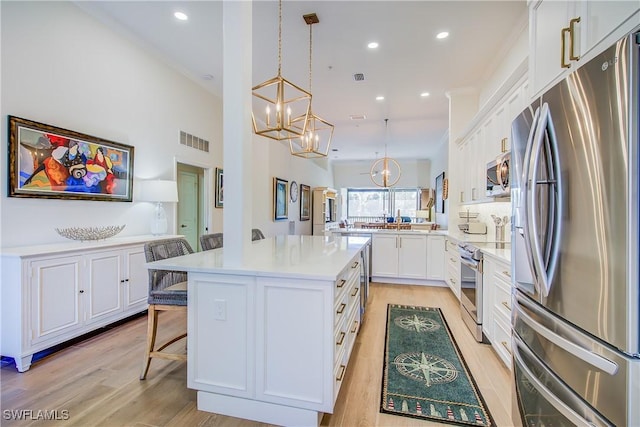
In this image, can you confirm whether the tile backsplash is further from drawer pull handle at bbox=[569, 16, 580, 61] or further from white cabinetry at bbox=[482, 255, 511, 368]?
drawer pull handle at bbox=[569, 16, 580, 61]

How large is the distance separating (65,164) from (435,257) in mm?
5063

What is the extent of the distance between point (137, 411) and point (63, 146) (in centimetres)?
260

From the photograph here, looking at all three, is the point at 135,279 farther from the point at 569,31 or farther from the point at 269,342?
the point at 569,31

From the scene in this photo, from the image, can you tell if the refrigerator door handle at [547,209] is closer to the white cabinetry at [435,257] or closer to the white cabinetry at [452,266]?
the white cabinetry at [452,266]

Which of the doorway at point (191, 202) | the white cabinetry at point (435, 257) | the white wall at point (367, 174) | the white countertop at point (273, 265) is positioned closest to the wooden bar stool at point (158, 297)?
the white countertop at point (273, 265)

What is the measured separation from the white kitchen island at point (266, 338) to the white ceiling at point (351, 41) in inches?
105

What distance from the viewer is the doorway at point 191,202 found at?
4.89m

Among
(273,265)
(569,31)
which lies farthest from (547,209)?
(273,265)

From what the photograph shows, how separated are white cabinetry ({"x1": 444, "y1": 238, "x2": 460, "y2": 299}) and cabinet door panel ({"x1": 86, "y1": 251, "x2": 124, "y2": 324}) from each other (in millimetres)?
3982

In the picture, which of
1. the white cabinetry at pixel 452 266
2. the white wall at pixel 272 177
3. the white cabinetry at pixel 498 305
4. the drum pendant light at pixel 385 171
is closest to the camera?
the white cabinetry at pixel 498 305

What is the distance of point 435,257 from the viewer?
4914 mm

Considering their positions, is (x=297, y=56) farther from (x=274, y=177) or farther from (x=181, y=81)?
(x=274, y=177)

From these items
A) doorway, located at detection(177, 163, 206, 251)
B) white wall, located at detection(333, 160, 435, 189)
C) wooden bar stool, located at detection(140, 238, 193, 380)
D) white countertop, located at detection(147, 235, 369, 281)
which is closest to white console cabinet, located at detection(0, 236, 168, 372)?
wooden bar stool, located at detection(140, 238, 193, 380)

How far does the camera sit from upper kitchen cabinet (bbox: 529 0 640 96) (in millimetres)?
1133
